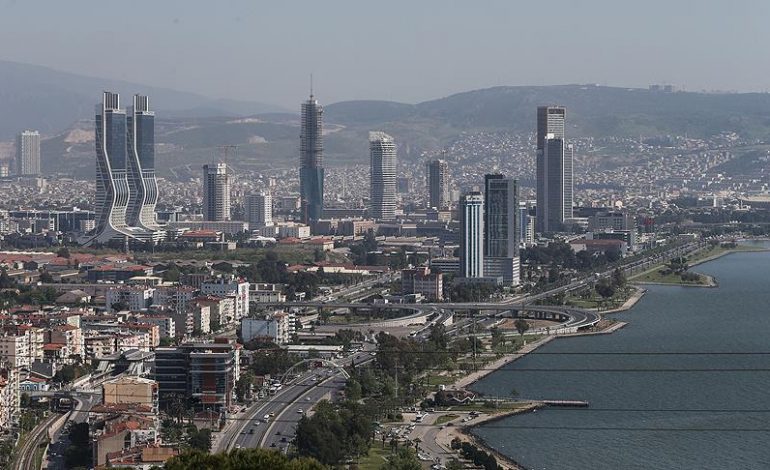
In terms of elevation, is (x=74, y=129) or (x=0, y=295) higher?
(x=74, y=129)

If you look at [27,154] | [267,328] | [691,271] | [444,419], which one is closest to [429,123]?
[27,154]

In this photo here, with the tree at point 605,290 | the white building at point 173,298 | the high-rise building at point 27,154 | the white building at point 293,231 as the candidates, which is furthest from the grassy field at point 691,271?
the high-rise building at point 27,154

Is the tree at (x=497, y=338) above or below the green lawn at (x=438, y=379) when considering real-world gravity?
above

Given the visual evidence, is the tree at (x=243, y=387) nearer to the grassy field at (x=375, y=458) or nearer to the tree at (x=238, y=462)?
the grassy field at (x=375, y=458)

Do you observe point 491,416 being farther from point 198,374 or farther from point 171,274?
point 171,274

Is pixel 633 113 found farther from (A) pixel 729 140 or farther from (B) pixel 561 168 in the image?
(B) pixel 561 168

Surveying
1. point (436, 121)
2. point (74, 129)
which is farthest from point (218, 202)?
point (436, 121)
